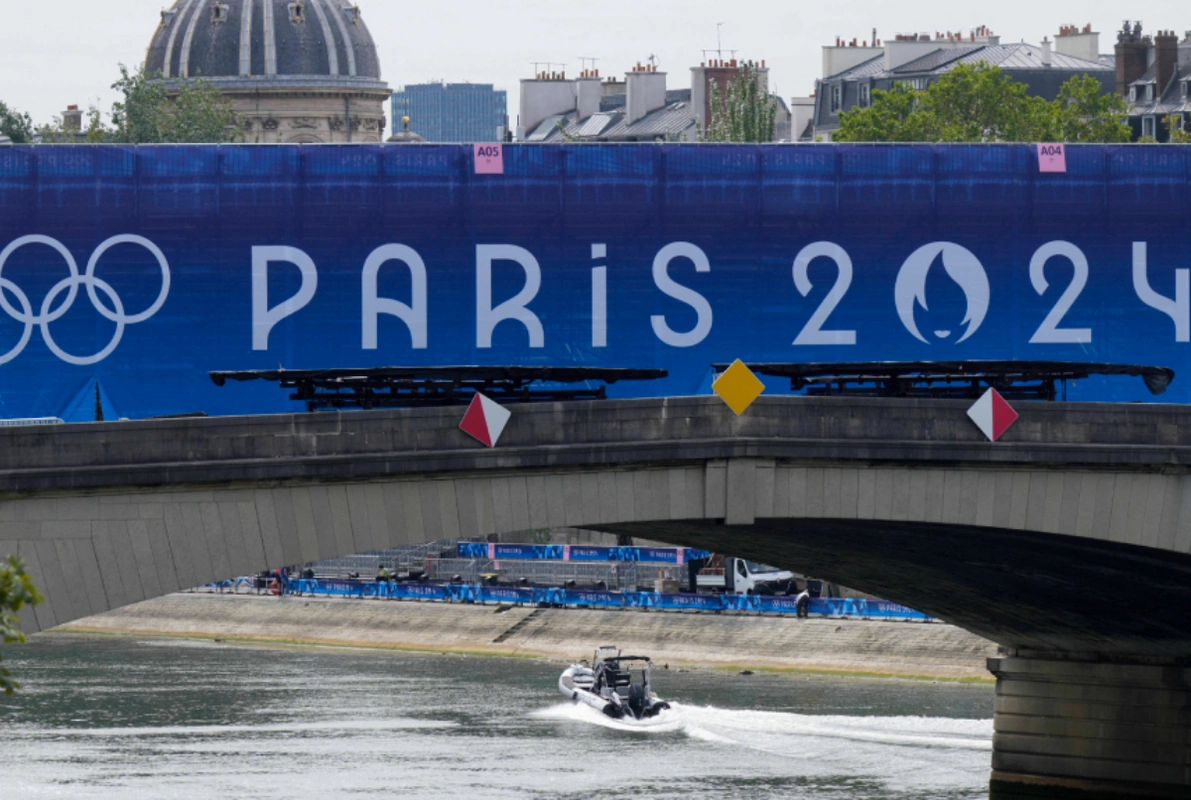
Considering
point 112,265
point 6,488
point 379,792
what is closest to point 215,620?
point 379,792

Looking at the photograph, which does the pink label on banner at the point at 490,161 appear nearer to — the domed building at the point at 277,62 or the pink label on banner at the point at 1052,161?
the pink label on banner at the point at 1052,161

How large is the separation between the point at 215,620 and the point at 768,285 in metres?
72.3

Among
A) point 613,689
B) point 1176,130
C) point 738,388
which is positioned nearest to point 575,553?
point 613,689

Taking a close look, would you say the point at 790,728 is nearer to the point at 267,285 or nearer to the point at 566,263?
the point at 566,263

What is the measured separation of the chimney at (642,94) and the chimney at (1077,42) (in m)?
28.1

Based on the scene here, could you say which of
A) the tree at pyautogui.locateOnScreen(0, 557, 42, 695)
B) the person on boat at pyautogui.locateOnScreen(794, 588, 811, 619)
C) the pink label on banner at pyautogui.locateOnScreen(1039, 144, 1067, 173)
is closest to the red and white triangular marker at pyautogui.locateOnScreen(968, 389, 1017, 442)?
the pink label on banner at pyautogui.locateOnScreen(1039, 144, 1067, 173)

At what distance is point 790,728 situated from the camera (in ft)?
203

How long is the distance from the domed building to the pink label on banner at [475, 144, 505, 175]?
13360 cm

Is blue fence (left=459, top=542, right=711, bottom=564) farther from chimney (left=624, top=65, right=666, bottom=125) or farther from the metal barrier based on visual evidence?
chimney (left=624, top=65, right=666, bottom=125)

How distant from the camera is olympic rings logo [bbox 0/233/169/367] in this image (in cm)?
3503

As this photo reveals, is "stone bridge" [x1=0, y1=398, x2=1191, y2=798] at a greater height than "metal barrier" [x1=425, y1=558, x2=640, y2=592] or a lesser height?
greater

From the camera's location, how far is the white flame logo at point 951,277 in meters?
36.6

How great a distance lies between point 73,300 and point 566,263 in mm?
7804

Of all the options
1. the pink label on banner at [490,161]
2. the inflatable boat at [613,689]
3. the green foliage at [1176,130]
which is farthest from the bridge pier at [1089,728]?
the green foliage at [1176,130]
